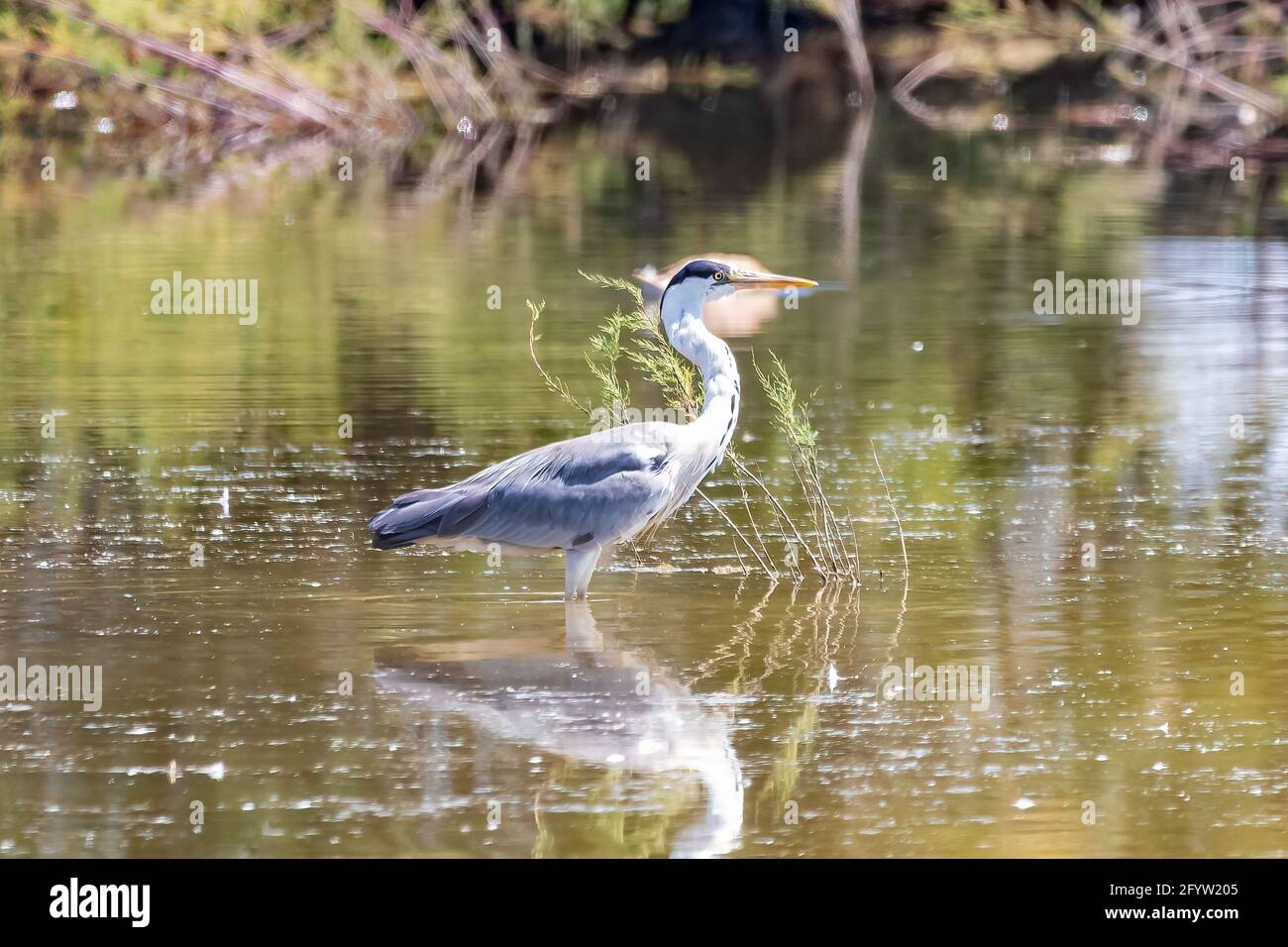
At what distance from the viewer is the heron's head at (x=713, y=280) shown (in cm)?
898

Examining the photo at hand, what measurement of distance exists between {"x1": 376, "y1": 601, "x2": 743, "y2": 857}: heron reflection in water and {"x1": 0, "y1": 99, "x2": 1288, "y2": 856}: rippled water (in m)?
0.02

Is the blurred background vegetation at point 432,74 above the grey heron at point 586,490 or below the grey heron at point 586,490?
above

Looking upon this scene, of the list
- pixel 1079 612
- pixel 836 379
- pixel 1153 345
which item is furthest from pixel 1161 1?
pixel 1079 612

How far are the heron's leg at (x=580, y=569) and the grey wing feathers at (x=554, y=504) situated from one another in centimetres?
13

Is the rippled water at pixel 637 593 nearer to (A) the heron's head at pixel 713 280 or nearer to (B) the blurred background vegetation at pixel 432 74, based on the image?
(A) the heron's head at pixel 713 280

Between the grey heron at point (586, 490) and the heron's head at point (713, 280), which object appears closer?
the grey heron at point (586, 490)

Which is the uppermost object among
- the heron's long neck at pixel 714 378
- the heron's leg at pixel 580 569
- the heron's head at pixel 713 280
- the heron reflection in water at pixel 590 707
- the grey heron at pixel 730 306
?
the grey heron at pixel 730 306

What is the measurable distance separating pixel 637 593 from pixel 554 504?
724 mm

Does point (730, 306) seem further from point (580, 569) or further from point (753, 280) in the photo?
point (580, 569)

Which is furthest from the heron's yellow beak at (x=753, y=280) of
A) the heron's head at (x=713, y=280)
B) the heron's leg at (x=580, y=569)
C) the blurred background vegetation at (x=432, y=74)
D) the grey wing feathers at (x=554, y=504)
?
the blurred background vegetation at (x=432, y=74)

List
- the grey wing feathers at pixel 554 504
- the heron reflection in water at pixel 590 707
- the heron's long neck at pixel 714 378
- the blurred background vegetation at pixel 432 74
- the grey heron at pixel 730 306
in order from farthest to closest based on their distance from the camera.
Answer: the blurred background vegetation at pixel 432 74
the grey heron at pixel 730 306
the heron's long neck at pixel 714 378
the grey wing feathers at pixel 554 504
the heron reflection in water at pixel 590 707

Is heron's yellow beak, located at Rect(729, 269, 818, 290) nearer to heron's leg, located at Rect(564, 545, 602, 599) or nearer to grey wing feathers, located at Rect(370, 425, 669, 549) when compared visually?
grey wing feathers, located at Rect(370, 425, 669, 549)

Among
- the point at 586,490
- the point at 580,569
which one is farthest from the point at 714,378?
the point at 580,569

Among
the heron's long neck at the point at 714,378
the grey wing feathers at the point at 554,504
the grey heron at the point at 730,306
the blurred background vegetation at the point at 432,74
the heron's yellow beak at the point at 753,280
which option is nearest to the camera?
the grey wing feathers at the point at 554,504
